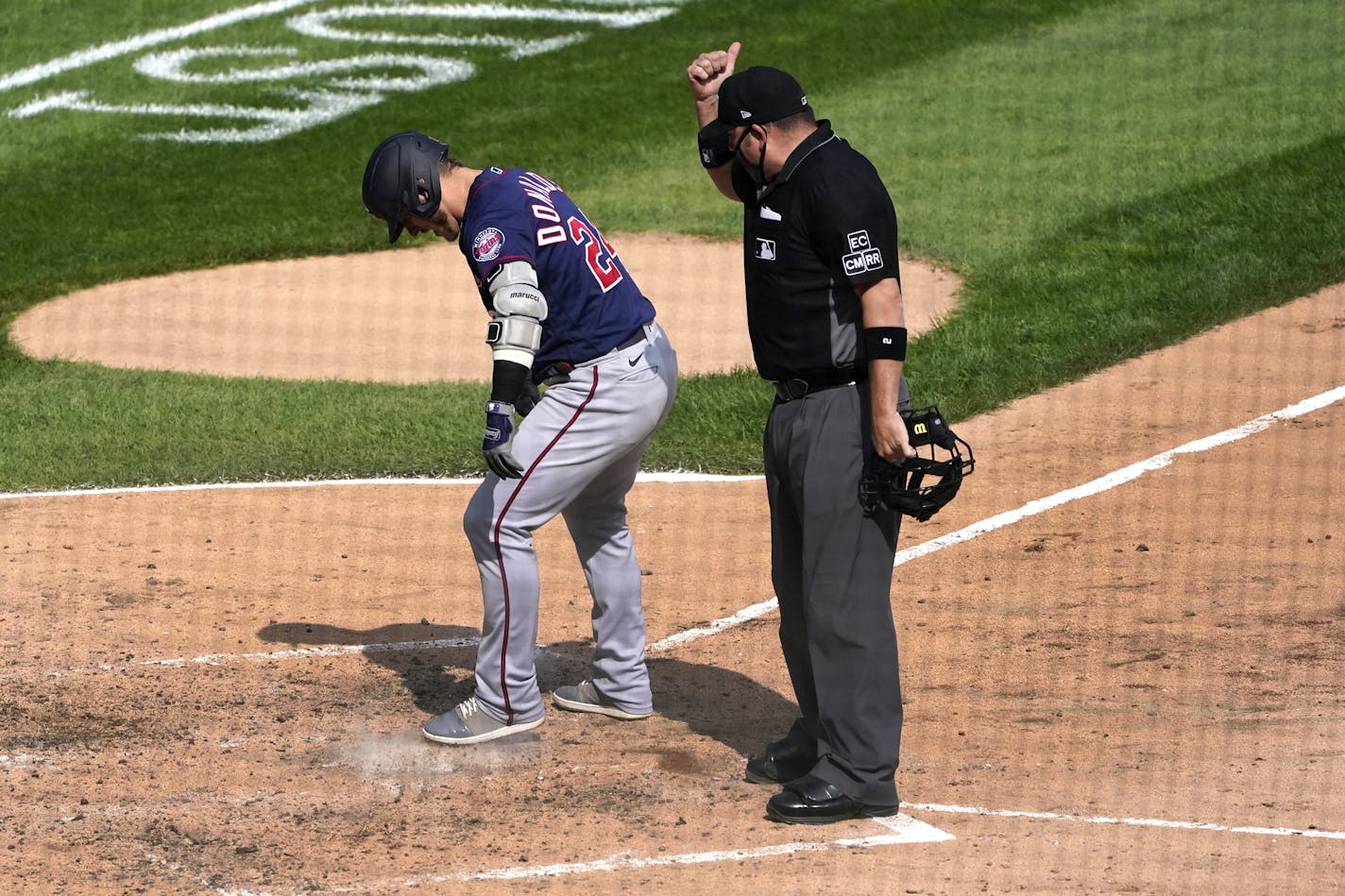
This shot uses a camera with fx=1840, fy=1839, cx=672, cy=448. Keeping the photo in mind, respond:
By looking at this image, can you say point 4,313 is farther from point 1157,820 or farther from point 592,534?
point 1157,820

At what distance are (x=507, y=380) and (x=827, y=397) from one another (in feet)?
3.35

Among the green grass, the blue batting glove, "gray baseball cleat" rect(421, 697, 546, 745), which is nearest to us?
the blue batting glove

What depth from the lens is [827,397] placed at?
5.38 meters

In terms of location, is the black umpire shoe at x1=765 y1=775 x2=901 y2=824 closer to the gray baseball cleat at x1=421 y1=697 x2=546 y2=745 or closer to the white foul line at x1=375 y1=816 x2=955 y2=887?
the white foul line at x1=375 y1=816 x2=955 y2=887

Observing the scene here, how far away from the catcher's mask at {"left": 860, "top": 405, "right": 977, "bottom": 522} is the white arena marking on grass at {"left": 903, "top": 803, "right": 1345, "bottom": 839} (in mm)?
913

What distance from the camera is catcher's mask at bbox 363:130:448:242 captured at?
590 cm

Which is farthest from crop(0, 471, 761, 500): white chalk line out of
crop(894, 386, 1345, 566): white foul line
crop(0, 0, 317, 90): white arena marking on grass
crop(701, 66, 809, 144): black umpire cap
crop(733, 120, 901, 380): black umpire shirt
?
crop(0, 0, 317, 90): white arena marking on grass

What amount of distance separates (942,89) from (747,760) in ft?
46.9

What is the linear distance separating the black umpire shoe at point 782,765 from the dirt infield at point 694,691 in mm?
84

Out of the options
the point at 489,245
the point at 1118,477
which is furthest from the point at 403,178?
the point at 1118,477

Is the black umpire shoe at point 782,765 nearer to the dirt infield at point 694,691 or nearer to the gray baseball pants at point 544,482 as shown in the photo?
the dirt infield at point 694,691

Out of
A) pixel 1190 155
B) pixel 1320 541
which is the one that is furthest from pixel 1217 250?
pixel 1320 541

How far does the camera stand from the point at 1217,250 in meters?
13.4

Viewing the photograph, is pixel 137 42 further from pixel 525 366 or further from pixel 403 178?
pixel 525 366
